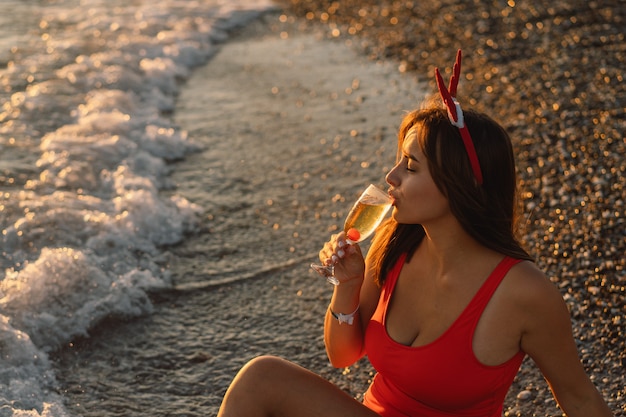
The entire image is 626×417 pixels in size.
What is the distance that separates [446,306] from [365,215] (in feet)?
1.63

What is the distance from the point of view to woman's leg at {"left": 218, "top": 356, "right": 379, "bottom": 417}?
356 cm

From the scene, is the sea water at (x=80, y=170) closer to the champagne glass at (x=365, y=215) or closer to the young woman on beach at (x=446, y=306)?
the young woman on beach at (x=446, y=306)

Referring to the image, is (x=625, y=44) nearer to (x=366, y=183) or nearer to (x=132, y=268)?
(x=366, y=183)

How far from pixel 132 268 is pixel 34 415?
1966 millimetres

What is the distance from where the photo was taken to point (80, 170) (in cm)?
836

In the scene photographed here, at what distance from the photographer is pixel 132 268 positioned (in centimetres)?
657

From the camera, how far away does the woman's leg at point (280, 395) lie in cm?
356

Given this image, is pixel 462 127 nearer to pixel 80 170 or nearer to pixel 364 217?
pixel 364 217

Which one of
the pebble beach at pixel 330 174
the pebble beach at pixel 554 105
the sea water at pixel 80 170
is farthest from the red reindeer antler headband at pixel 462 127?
the sea water at pixel 80 170

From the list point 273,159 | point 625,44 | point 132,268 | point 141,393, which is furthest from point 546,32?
point 141,393

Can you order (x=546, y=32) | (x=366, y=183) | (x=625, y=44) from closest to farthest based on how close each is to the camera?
1. (x=366, y=183)
2. (x=625, y=44)
3. (x=546, y=32)

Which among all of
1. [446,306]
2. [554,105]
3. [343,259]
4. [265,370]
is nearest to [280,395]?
[265,370]

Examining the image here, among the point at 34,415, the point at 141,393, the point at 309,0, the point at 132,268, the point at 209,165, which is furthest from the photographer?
the point at 309,0

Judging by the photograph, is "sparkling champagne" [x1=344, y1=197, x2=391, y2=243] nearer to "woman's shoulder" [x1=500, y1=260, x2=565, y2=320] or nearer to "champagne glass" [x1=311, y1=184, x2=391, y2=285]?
"champagne glass" [x1=311, y1=184, x2=391, y2=285]
